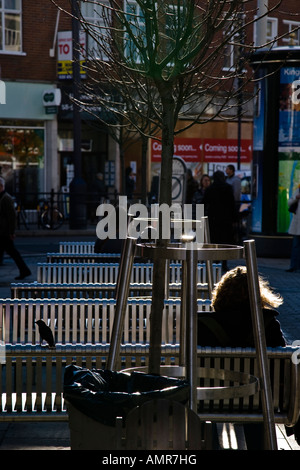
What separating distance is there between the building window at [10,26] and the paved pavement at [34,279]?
26.5 feet

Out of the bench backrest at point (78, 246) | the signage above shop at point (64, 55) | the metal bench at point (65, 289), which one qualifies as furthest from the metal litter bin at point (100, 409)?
the signage above shop at point (64, 55)

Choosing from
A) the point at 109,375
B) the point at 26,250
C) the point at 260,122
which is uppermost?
the point at 260,122

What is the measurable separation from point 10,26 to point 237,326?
26403 millimetres

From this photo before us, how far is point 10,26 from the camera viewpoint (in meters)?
29.2

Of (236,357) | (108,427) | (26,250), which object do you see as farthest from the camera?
(26,250)

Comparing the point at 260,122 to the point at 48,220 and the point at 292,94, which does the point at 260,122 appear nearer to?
the point at 292,94

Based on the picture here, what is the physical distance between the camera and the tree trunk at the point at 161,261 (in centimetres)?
397

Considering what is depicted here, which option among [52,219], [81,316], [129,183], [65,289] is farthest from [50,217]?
[81,316]

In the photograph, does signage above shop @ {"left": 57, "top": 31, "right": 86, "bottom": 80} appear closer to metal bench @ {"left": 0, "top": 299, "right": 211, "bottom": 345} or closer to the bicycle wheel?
the bicycle wheel

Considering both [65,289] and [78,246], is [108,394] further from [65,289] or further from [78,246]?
[78,246]

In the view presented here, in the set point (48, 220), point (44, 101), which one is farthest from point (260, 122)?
point (44, 101)

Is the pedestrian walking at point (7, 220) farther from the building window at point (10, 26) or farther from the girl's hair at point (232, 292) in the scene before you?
the building window at point (10, 26)

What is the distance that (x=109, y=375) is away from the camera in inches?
131

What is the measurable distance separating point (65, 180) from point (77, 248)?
1897cm
